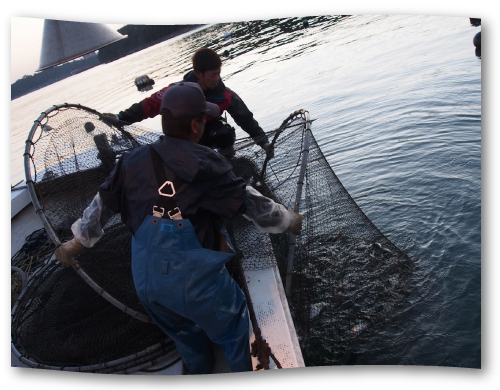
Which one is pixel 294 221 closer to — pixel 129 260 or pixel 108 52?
pixel 129 260

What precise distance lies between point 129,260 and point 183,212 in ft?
4.56

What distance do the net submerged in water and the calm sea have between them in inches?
9.1

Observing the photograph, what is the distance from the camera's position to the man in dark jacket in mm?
3287

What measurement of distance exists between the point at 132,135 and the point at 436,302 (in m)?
3.05

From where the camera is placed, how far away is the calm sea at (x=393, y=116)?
3287 millimetres

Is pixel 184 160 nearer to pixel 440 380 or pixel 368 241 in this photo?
pixel 440 380

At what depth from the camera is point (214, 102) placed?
11.8 feet

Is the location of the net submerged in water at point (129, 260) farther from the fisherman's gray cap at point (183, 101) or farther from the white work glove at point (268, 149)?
the fisherman's gray cap at point (183, 101)

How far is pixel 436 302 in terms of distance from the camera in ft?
11.4

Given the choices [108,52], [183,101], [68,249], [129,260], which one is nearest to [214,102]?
[108,52]

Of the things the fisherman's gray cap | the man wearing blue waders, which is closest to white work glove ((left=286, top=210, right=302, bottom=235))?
the man wearing blue waders

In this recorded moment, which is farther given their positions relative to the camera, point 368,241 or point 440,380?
point 368,241

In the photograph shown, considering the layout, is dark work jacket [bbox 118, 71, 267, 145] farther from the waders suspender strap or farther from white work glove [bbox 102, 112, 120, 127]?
the waders suspender strap
